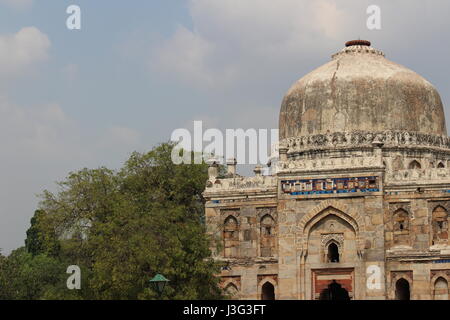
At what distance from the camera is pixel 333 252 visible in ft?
130

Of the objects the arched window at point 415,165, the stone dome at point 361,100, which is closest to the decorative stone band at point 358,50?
the stone dome at point 361,100

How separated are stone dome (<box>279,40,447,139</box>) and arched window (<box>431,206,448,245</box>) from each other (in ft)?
17.1

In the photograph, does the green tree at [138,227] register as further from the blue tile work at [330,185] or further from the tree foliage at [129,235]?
the blue tile work at [330,185]

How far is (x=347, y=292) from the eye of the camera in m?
39.5

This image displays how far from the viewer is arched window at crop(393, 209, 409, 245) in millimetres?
38281

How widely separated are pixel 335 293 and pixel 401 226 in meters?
4.00

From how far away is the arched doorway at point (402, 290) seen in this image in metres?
38.2

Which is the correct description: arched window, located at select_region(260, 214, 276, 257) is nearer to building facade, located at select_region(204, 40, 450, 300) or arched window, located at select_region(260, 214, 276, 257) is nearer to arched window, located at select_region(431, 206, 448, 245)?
building facade, located at select_region(204, 40, 450, 300)

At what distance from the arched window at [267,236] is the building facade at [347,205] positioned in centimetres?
4

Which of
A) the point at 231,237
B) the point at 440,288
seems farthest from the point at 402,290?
the point at 231,237

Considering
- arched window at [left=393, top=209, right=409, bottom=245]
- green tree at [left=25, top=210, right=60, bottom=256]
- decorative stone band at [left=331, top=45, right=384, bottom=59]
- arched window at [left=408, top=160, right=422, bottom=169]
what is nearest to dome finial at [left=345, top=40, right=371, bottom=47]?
decorative stone band at [left=331, top=45, right=384, bottom=59]

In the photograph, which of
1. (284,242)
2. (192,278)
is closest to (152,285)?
(192,278)

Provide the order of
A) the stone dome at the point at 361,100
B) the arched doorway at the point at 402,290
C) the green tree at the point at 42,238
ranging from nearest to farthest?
the arched doorway at the point at 402,290
the stone dome at the point at 361,100
the green tree at the point at 42,238

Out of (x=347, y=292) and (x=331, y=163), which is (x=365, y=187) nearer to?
(x=331, y=163)
